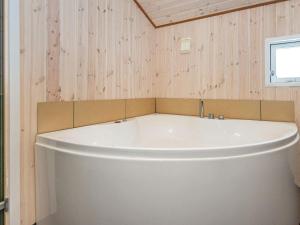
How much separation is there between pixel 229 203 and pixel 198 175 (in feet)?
0.72

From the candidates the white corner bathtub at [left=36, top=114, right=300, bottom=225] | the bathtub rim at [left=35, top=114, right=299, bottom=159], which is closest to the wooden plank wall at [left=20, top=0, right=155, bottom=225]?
the white corner bathtub at [left=36, top=114, right=300, bottom=225]

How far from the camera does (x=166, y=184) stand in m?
1.10

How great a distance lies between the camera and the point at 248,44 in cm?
222

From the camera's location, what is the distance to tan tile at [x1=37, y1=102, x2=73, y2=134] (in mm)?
1537

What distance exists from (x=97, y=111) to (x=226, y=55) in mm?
1454

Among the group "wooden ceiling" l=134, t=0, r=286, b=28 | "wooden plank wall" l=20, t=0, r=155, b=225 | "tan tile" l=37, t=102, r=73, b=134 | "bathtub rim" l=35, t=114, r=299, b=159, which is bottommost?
"bathtub rim" l=35, t=114, r=299, b=159

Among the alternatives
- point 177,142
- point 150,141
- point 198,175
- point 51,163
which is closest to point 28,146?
point 51,163

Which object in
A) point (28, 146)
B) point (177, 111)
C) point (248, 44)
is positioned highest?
point (248, 44)

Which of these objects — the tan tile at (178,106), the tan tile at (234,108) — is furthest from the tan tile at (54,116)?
the tan tile at (234,108)

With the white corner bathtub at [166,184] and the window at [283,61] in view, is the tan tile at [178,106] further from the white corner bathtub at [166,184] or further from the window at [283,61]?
the white corner bathtub at [166,184]

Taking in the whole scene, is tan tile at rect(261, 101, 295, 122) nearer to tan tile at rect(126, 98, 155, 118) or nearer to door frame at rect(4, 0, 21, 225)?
tan tile at rect(126, 98, 155, 118)

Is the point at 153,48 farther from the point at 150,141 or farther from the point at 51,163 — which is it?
the point at 51,163

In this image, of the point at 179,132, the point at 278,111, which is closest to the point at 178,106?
the point at 179,132

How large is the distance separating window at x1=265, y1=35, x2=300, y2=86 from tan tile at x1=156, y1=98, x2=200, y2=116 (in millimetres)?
782
